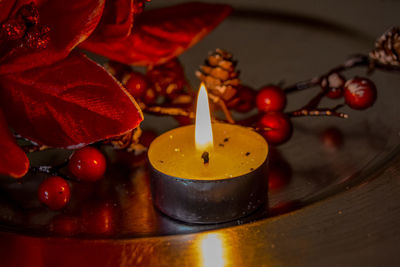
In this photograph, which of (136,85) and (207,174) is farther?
(136,85)

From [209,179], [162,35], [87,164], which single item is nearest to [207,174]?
[209,179]

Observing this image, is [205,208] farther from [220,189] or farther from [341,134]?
[341,134]

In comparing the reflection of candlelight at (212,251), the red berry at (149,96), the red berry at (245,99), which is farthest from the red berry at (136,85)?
the reflection of candlelight at (212,251)

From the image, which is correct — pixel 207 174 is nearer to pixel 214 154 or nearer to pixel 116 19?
pixel 214 154

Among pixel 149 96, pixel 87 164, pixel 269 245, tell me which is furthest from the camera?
pixel 149 96

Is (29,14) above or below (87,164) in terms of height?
above

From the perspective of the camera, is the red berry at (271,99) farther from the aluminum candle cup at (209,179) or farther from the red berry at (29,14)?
the red berry at (29,14)

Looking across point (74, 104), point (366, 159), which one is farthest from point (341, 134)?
point (74, 104)
